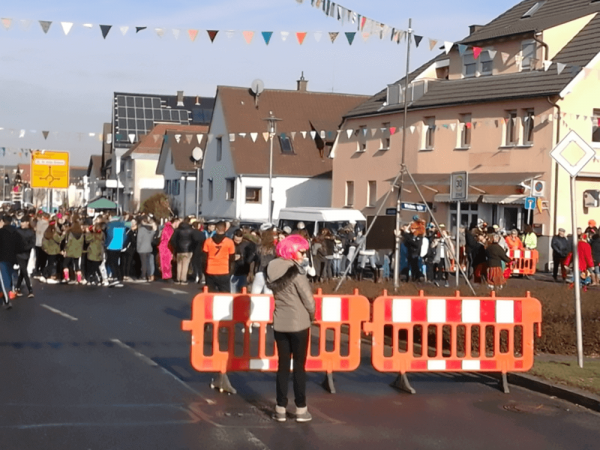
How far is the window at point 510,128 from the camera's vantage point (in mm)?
38062

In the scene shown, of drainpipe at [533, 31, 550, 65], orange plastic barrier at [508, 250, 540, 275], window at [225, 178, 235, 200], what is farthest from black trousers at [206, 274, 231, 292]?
window at [225, 178, 235, 200]

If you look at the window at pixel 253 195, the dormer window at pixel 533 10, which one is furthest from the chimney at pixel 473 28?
the window at pixel 253 195

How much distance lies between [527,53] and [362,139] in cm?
1182

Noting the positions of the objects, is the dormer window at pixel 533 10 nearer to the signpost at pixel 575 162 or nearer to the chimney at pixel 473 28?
the chimney at pixel 473 28

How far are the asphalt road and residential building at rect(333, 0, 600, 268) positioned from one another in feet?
66.8

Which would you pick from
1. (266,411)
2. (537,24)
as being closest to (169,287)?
(266,411)

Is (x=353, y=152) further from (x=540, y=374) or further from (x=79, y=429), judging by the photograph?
(x=79, y=429)

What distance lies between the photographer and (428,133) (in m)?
43.2

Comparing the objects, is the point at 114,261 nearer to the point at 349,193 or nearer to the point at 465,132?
the point at 465,132

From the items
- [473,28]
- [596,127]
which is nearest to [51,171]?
[473,28]

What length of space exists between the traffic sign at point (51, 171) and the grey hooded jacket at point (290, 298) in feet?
142

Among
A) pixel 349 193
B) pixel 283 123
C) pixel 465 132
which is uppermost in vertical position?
pixel 283 123

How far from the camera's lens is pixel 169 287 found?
2450 centimetres

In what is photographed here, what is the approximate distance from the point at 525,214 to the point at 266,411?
28452 millimetres
